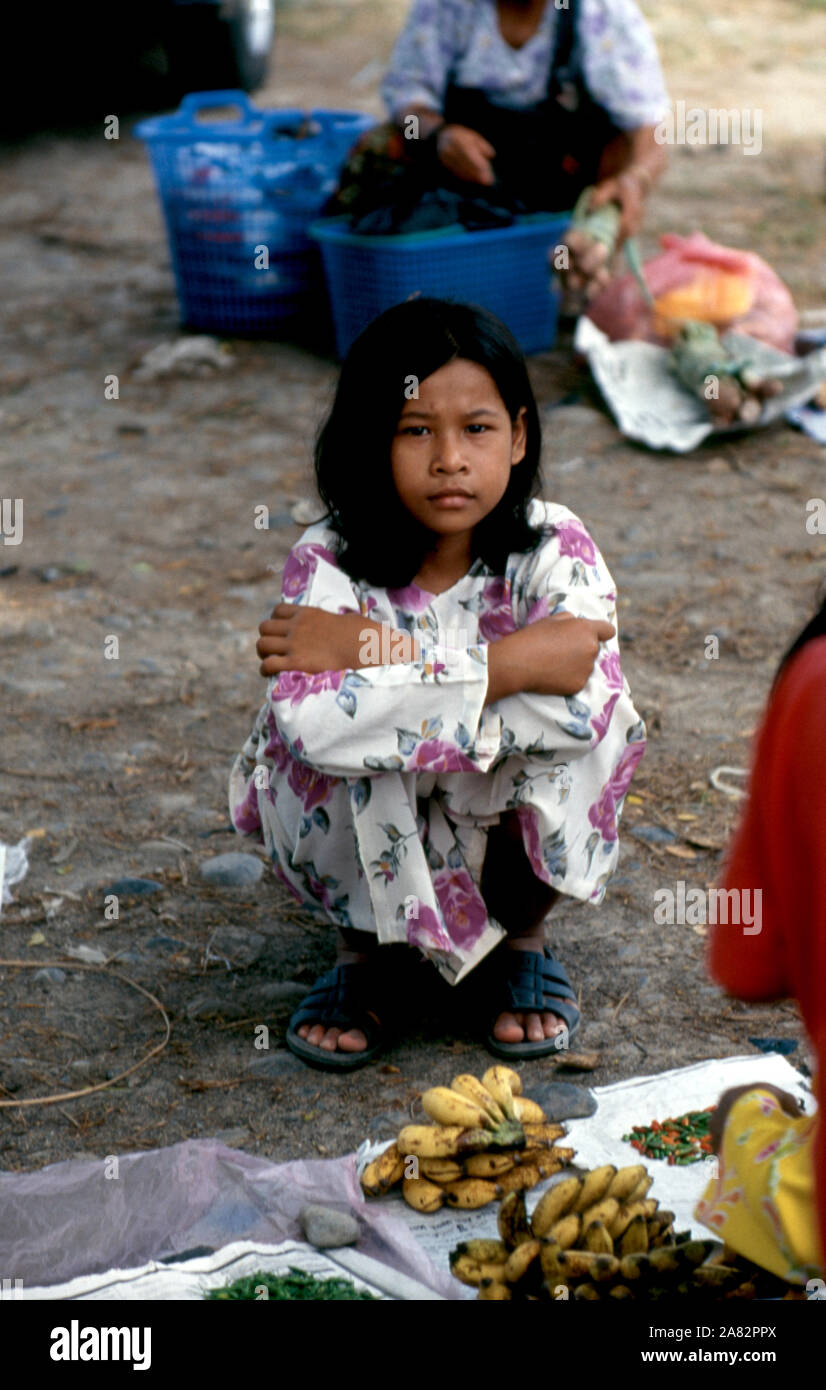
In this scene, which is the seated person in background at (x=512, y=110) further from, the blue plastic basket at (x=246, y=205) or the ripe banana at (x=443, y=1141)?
the ripe banana at (x=443, y=1141)

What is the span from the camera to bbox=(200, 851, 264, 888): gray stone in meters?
2.72

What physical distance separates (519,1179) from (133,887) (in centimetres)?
102

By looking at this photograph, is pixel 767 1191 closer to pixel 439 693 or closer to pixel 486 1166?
pixel 486 1166

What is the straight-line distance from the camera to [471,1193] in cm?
191

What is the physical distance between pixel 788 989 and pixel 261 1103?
3.26 feet

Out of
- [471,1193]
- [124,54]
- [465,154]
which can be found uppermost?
[465,154]

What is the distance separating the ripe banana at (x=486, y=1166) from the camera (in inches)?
75.7

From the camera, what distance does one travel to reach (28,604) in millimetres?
3793

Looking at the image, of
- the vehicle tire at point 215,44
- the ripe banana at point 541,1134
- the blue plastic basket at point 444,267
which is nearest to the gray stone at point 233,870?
the ripe banana at point 541,1134

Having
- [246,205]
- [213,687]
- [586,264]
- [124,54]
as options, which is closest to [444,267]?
[586,264]

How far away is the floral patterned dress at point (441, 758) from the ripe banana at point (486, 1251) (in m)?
0.46

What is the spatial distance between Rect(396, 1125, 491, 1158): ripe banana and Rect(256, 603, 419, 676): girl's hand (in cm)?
62

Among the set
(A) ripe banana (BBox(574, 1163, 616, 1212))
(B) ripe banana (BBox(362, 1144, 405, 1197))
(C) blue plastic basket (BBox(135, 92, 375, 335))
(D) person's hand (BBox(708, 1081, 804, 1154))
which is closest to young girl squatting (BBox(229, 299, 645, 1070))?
(B) ripe banana (BBox(362, 1144, 405, 1197))

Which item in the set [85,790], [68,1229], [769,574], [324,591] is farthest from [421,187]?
[68,1229]
